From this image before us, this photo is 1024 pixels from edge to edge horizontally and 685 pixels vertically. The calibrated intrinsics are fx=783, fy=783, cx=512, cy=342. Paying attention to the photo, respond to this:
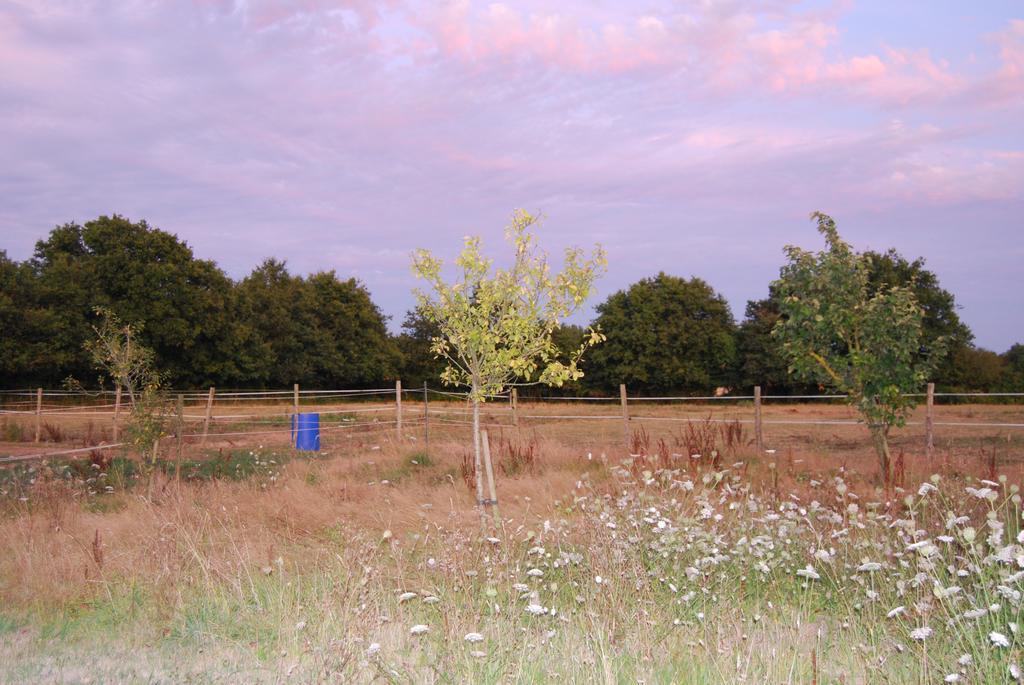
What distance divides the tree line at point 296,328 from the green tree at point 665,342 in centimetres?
9

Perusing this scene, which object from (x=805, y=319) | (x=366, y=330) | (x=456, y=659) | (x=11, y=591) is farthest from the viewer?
(x=366, y=330)

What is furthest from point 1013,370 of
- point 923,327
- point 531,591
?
point 531,591

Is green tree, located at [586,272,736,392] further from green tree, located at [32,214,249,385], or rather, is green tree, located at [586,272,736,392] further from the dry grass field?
the dry grass field

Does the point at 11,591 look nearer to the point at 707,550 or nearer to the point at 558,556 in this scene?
the point at 558,556

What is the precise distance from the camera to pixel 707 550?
502 cm

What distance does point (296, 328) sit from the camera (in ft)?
167

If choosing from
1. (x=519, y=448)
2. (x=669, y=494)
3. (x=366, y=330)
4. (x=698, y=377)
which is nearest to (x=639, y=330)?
(x=698, y=377)

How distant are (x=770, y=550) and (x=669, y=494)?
2.56 meters

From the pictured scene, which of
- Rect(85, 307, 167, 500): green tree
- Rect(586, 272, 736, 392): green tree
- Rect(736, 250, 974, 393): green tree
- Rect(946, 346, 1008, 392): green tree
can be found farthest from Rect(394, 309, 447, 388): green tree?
Rect(85, 307, 167, 500): green tree

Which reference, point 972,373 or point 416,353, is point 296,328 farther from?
point 972,373

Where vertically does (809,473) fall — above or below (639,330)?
below

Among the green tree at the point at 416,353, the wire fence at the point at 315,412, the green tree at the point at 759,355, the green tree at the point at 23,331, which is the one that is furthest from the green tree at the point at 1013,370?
the green tree at the point at 23,331

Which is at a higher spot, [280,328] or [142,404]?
[280,328]

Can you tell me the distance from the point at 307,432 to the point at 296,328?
113 ft
